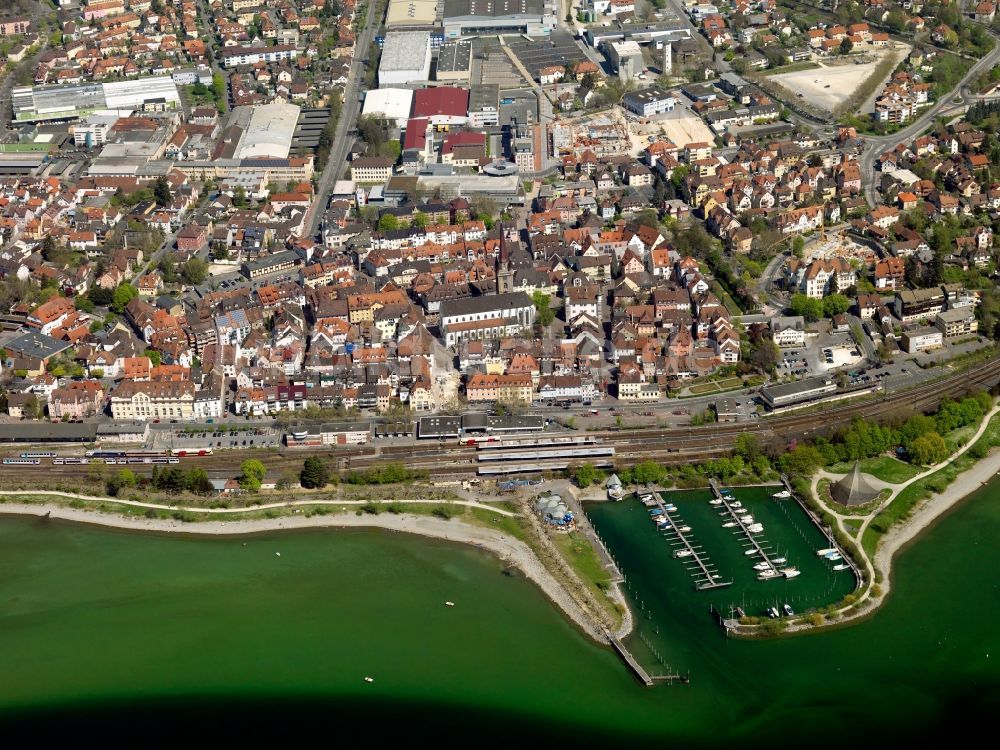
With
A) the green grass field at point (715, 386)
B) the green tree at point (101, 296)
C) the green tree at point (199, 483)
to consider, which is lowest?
the green tree at point (101, 296)

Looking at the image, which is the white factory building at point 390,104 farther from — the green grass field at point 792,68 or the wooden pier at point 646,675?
the wooden pier at point 646,675

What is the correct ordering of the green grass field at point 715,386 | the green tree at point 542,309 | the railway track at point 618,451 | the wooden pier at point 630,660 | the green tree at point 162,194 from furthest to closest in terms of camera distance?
the green tree at point 162,194
the green tree at point 542,309
the green grass field at point 715,386
the railway track at point 618,451
the wooden pier at point 630,660

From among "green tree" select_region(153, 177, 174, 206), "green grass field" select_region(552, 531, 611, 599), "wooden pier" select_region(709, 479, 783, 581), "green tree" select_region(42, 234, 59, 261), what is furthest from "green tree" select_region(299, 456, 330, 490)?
"green tree" select_region(153, 177, 174, 206)

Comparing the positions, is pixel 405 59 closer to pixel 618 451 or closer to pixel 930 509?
pixel 618 451

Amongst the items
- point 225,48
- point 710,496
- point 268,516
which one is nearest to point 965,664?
point 710,496

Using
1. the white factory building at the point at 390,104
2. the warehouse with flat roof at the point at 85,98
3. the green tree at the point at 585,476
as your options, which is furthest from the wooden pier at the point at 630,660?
the warehouse with flat roof at the point at 85,98

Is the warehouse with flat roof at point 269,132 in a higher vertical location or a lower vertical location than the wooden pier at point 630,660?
lower

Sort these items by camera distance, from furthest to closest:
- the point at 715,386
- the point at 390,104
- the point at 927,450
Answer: the point at 390,104 → the point at 715,386 → the point at 927,450

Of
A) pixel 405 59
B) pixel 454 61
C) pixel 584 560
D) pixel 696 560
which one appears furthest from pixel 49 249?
pixel 696 560
